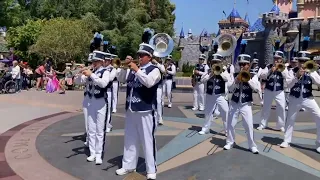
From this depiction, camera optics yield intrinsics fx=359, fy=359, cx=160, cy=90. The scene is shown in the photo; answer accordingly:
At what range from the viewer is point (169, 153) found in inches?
245

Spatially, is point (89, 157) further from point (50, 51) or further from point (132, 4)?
point (132, 4)

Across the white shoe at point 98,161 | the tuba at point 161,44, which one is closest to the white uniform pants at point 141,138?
the white shoe at point 98,161

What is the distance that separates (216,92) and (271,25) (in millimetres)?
37920

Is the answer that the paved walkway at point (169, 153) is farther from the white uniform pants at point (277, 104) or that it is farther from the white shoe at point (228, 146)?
the white uniform pants at point (277, 104)

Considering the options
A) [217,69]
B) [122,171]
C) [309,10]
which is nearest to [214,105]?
[217,69]

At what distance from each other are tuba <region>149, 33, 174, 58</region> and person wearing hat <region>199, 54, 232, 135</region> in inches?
37.8

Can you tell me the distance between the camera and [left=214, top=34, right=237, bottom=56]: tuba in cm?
784

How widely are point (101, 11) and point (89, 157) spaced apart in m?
29.3

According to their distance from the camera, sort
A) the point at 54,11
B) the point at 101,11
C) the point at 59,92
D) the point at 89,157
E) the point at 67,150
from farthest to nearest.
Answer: the point at 54,11
the point at 101,11
the point at 59,92
the point at 67,150
the point at 89,157

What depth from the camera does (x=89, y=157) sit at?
5.83 metres

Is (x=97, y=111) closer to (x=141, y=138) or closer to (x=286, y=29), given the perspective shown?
(x=141, y=138)

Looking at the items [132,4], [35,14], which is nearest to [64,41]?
[132,4]

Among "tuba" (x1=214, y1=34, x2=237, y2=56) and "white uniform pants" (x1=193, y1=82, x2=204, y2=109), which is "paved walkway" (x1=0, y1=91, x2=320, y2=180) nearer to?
"tuba" (x1=214, y1=34, x2=237, y2=56)

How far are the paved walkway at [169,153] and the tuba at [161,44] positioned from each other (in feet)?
5.67
